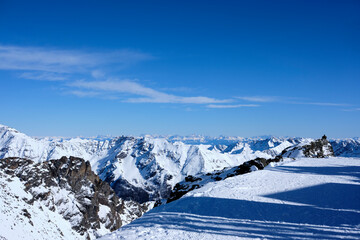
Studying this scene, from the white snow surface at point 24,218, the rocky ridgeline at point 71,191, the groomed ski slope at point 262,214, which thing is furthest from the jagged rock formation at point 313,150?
the rocky ridgeline at point 71,191

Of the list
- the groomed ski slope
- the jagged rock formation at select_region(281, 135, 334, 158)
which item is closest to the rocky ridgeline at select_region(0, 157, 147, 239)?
the jagged rock formation at select_region(281, 135, 334, 158)

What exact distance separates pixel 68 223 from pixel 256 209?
130 m

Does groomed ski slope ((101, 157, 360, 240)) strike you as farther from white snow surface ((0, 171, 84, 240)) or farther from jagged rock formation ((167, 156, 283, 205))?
white snow surface ((0, 171, 84, 240))

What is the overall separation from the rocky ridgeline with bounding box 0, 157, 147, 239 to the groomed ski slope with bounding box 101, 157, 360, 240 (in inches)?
4349

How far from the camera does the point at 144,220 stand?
638 inches

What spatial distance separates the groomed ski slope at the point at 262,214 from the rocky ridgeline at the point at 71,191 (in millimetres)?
110464

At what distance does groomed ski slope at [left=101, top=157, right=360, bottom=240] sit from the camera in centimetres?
1242

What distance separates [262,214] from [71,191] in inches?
5891

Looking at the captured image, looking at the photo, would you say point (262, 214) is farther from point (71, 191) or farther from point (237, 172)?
point (71, 191)

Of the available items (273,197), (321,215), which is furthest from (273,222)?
(273,197)

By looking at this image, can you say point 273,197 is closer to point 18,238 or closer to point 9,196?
point 18,238

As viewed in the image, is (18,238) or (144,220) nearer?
(144,220)

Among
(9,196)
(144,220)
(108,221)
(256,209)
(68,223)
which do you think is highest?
(256,209)

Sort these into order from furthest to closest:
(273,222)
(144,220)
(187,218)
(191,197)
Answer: (191,197) → (144,220) → (187,218) → (273,222)
